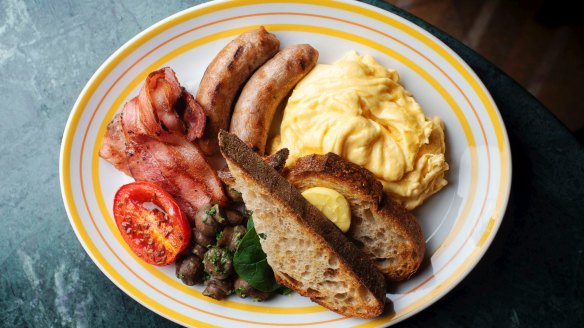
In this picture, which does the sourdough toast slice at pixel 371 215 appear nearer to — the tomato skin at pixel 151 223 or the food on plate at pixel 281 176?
the food on plate at pixel 281 176

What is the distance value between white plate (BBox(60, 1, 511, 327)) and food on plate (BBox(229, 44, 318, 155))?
21 centimetres

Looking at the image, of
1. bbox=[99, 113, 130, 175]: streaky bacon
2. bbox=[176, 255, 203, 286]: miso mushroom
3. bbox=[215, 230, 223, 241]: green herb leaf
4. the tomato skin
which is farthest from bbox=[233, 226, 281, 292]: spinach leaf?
bbox=[99, 113, 130, 175]: streaky bacon

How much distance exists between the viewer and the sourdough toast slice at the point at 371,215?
3.48 metres

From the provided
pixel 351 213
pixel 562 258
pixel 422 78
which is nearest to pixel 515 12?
pixel 422 78

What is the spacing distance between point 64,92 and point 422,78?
90.6 inches

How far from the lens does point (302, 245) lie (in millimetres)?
3549

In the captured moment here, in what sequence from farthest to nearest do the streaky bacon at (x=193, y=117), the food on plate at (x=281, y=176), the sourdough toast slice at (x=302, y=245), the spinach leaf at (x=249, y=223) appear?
1. the spinach leaf at (x=249, y=223)
2. the streaky bacon at (x=193, y=117)
3. the food on plate at (x=281, y=176)
4. the sourdough toast slice at (x=302, y=245)

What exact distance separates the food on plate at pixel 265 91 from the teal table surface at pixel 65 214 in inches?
28.1

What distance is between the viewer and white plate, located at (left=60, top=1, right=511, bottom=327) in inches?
146

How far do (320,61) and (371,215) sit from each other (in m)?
1.01

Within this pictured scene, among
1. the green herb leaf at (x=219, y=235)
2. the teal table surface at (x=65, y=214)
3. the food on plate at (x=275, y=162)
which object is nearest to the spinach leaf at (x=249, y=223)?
the green herb leaf at (x=219, y=235)

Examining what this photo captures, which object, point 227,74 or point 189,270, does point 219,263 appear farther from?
point 227,74

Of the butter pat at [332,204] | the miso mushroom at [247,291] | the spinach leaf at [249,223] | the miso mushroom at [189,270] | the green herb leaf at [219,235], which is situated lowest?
the miso mushroom at [247,291]

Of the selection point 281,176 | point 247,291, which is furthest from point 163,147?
point 247,291
